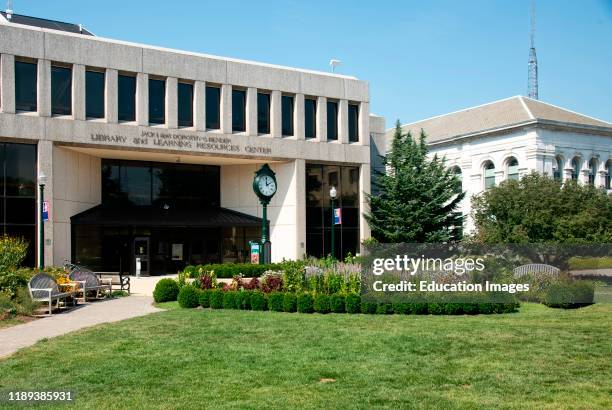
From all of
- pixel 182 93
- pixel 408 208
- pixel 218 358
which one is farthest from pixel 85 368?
pixel 408 208

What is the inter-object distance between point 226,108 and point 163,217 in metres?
7.26

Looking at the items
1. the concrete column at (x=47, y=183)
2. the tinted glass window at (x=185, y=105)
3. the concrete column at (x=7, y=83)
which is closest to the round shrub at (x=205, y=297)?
the concrete column at (x=47, y=183)

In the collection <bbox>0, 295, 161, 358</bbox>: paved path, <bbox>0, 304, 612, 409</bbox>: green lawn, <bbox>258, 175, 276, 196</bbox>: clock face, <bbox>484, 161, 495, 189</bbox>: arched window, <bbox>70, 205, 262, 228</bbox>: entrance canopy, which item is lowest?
<bbox>0, 295, 161, 358</bbox>: paved path

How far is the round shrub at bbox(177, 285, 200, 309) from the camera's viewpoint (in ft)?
62.2

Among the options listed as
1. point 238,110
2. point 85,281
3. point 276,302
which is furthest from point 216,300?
point 238,110

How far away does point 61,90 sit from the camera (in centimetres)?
3159

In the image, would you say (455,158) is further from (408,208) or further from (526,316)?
(526,316)

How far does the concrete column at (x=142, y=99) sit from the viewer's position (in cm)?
3338

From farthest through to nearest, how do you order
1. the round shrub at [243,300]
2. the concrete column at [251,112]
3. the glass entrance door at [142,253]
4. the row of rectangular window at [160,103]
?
the concrete column at [251,112] < the glass entrance door at [142,253] < the row of rectangular window at [160,103] < the round shrub at [243,300]

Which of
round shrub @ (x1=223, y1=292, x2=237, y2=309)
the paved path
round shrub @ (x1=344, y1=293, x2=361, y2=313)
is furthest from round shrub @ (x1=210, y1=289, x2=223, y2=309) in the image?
round shrub @ (x1=344, y1=293, x2=361, y2=313)

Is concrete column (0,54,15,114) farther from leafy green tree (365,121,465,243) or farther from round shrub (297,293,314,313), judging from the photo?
leafy green tree (365,121,465,243)

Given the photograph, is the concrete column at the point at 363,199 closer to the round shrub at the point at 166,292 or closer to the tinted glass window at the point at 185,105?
the tinted glass window at the point at 185,105

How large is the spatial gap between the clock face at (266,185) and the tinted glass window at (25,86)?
11.5m

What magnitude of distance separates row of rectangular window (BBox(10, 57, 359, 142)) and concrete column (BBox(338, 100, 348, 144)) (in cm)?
31
